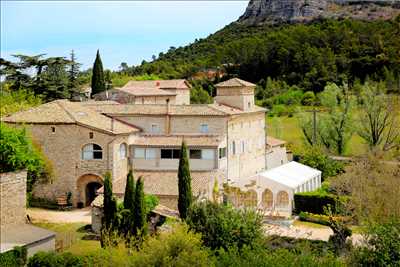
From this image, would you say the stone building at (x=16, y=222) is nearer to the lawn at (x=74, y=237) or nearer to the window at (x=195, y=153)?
the lawn at (x=74, y=237)

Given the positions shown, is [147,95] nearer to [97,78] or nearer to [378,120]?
[97,78]

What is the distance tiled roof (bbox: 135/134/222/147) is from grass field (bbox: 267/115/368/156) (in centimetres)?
1656

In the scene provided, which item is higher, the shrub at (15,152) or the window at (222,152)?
the shrub at (15,152)

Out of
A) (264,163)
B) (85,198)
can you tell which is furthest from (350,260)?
(264,163)

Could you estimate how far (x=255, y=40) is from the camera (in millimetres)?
95000

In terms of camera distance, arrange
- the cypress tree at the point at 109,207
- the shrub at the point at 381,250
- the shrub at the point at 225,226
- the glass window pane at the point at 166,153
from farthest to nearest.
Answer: the glass window pane at the point at 166,153 < the cypress tree at the point at 109,207 < the shrub at the point at 225,226 < the shrub at the point at 381,250

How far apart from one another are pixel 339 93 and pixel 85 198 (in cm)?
2997

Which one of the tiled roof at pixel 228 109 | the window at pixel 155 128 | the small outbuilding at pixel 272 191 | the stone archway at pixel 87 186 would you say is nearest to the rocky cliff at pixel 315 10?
the tiled roof at pixel 228 109

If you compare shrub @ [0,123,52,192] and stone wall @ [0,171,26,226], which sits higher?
shrub @ [0,123,52,192]

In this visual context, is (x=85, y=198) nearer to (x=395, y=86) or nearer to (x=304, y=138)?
(x=304, y=138)

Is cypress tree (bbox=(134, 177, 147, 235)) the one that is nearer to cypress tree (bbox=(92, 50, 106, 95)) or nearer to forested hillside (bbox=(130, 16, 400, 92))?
cypress tree (bbox=(92, 50, 106, 95))

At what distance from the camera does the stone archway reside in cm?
3391

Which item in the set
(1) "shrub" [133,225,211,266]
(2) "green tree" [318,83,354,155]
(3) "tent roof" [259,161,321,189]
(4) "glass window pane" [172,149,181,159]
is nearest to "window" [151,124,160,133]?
(4) "glass window pane" [172,149,181,159]

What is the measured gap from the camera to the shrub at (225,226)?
2198cm
